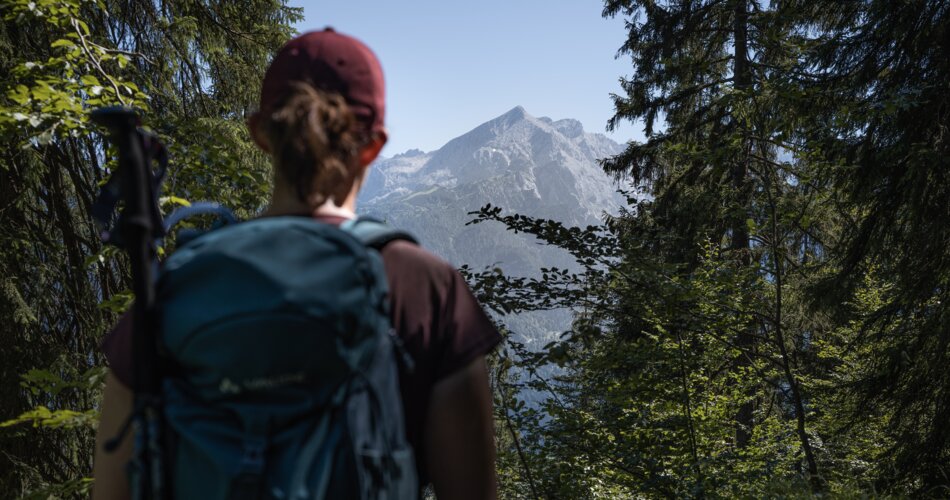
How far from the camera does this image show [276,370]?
88cm

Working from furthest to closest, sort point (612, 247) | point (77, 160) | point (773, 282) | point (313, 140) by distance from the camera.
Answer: point (773, 282) < point (77, 160) < point (612, 247) < point (313, 140)

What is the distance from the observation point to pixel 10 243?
4.63 meters

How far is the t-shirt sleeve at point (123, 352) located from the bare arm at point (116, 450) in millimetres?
16

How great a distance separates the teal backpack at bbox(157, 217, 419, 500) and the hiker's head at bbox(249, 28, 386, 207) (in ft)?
0.45

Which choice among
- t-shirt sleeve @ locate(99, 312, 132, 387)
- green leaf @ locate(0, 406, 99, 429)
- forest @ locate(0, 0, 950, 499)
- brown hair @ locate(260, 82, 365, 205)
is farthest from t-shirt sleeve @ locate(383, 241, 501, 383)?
green leaf @ locate(0, 406, 99, 429)

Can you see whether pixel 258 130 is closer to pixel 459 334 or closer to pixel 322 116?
pixel 322 116

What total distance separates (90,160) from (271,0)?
2.66 meters

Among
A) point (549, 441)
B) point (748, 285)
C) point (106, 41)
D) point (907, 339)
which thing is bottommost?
point (549, 441)

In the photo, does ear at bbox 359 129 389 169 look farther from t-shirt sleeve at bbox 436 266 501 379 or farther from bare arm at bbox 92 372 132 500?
bare arm at bbox 92 372 132 500

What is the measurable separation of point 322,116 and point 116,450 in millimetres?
672

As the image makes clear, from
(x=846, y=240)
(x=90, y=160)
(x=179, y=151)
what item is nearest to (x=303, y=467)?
(x=179, y=151)

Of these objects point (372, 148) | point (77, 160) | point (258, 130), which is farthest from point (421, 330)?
point (77, 160)

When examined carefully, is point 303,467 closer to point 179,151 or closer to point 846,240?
point 179,151

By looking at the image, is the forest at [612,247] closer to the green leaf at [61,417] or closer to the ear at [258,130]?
the green leaf at [61,417]
